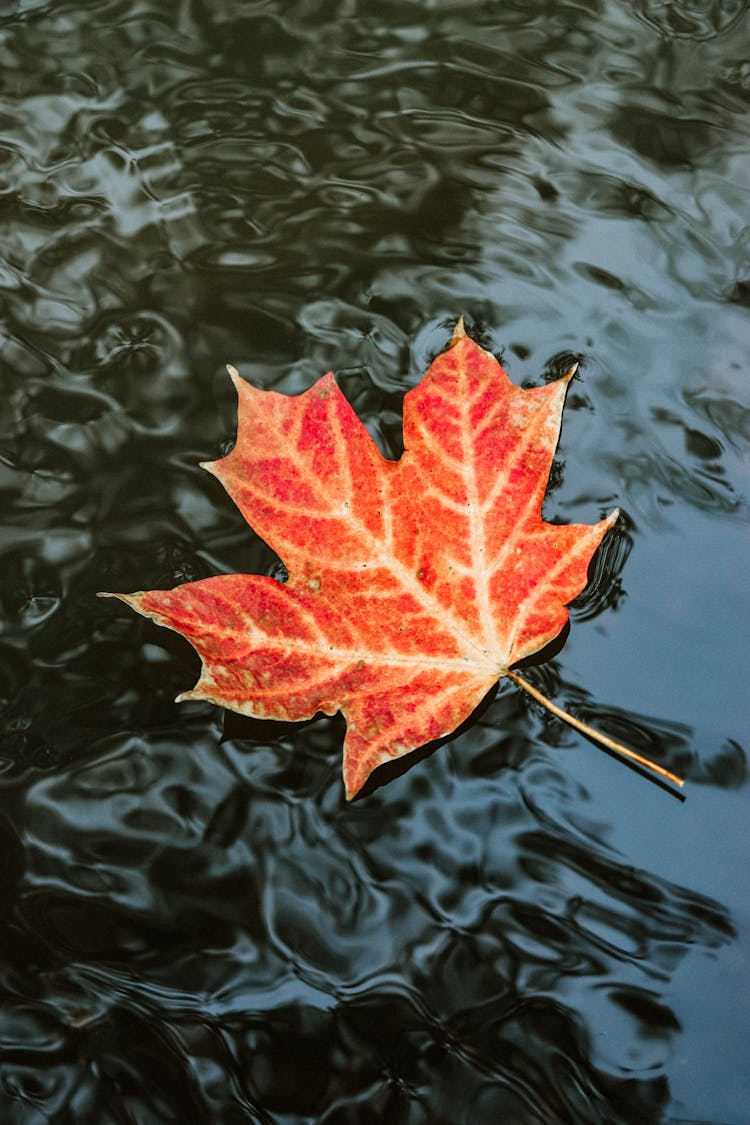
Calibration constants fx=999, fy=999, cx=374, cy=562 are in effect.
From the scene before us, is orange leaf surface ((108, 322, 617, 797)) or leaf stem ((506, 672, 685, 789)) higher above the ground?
orange leaf surface ((108, 322, 617, 797))

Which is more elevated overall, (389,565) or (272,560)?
(389,565)

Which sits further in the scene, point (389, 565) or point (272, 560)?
point (272, 560)

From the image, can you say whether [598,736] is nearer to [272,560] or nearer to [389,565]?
[389,565]

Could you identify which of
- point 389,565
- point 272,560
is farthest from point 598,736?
point 272,560

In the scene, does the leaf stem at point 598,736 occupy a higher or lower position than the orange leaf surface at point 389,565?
lower

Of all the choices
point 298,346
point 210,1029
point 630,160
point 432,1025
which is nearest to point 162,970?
point 210,1029
